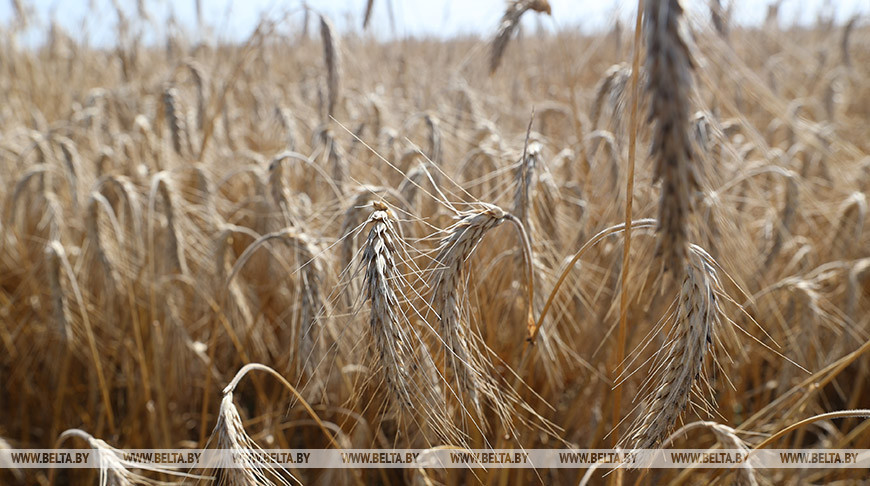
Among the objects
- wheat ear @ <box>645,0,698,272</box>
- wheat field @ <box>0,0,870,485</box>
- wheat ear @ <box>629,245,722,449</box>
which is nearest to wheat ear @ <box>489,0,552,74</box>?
wheat field @ <box>0,0,870,485</box>

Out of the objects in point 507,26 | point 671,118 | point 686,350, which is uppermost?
point 507,26

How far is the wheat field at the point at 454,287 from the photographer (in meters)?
0.75

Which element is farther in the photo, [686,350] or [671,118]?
[686,350]

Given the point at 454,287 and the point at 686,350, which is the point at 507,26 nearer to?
the point at 454,287

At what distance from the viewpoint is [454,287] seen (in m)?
0.79

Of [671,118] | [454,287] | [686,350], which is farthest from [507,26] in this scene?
[671,118]

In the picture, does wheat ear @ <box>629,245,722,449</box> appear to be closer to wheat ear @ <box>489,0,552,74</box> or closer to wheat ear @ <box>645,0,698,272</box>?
wheat ear @ <box>645,0,698,272</box>

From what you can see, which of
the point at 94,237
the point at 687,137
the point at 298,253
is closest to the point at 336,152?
the point at 298,253

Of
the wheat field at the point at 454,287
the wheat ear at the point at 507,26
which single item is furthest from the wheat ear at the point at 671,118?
the wheat ear at the point at 507,26

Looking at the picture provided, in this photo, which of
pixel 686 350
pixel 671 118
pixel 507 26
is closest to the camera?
pixel 671 118

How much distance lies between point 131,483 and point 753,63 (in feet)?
19.7

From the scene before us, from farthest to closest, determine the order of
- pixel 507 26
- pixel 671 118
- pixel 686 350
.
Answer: pixel 507 26 < pixel 686 350 < pixel 671 118

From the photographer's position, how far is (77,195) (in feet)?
5.89

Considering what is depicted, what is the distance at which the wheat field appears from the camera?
2.47ft
